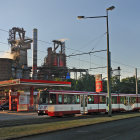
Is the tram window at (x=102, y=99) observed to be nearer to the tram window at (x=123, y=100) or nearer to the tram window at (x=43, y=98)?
the tram window at (x=123, y=100)

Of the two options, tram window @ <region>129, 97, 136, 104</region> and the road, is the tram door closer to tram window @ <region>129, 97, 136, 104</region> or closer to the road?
tram window @ <region>129, 97, 136, 104</region>

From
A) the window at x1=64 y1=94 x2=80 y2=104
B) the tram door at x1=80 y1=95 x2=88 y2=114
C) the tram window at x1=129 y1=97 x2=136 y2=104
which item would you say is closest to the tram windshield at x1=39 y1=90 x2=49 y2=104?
the window at x1=64 y1=94 x2=80 y2=104

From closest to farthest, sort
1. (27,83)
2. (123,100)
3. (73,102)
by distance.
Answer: (73,102), (27,83), (123,100)

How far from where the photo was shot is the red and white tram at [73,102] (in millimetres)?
25469

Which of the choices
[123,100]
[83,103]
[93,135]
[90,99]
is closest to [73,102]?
[83,103]

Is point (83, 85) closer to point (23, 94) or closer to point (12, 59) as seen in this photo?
point (12, 59)

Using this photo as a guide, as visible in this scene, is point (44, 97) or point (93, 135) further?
point (44, 97)

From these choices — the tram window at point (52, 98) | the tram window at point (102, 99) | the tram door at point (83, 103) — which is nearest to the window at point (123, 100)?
the tram window at point (102, 99)

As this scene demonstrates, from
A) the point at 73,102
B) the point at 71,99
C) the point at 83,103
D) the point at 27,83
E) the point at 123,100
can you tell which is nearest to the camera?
the point at 71,99

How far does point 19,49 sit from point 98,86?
66751 mm

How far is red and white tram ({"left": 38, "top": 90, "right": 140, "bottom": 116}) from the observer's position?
25.5 meters

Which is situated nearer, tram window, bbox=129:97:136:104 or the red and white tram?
the red and white tram

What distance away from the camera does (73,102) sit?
27.8 meters

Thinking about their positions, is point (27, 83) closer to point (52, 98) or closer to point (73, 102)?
point (73, 102)
